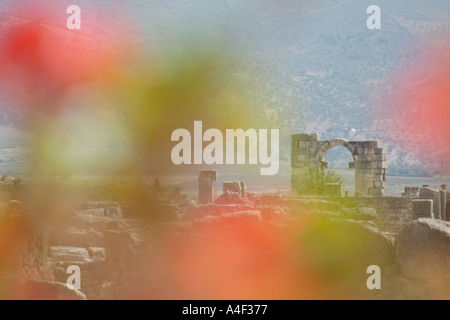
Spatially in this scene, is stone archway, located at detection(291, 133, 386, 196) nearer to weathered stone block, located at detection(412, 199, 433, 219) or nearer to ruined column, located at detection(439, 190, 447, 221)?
ruined column, located at detection(439, 190, 447, 221)

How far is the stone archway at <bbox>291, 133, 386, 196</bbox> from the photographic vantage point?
24.1 meters

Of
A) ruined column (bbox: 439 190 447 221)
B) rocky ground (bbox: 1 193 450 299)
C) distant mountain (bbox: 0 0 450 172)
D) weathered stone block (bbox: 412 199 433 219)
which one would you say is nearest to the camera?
rocky ground (bbox: 1 193 450 299)

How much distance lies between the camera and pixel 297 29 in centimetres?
7400

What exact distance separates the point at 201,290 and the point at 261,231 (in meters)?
0.95

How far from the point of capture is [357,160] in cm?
2442

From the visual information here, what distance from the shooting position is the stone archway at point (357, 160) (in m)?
24.1

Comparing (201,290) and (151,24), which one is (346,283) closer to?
(201,290)

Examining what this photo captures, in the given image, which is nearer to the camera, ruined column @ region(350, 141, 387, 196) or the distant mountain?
ruined column @ region(350, 141, 387, 196)

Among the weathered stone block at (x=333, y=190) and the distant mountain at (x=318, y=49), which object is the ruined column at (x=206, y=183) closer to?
the weathered stone block at (x=333, y=190)

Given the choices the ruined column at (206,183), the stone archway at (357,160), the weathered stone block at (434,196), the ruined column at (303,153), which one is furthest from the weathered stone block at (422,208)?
the ruined column at (206,183)

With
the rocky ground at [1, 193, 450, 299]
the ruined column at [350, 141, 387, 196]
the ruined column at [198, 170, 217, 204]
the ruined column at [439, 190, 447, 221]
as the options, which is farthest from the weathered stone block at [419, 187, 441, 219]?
the rocky ground at [1, 193, 450, 299]

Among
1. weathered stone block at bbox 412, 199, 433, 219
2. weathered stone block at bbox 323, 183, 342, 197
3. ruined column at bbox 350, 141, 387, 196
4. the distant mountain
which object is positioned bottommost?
weathered stone block at bbox 412, 199, 433, 219

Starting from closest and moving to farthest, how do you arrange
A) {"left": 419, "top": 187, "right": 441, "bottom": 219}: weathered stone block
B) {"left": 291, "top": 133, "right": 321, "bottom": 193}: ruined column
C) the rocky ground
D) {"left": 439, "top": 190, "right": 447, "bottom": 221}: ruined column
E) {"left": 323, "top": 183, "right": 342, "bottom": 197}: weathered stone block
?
the rocky ground, {"left": 323, "top": 183, "right": 342, "bottom": 197}: weathered stone block, {"left": 419, "top": 187, "right": 441, "bottom": 219}: weathered stone block, {"left": 439, "top": 190, "right": 447, "bottom": 221}: ruined column, {"left": 291, "top": 133, "right": 321, "bottom": 193}: ruined column

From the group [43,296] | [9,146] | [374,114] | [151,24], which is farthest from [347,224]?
[374,114]
